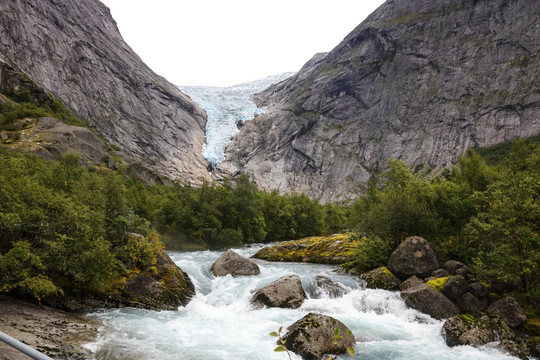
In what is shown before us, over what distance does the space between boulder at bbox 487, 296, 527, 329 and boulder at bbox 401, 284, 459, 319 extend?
6.05 ft

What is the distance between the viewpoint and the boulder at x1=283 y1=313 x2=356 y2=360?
13213mm

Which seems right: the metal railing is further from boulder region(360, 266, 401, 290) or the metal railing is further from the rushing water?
boulder region(360, 266, 401, 290)

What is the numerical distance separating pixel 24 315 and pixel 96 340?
3437 millimetres

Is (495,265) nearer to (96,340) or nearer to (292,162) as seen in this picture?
(96,340)

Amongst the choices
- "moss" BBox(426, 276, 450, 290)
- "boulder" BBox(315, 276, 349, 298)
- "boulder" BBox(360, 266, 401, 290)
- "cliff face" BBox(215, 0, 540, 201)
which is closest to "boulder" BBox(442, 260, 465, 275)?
"moss" BBox(426, 276, 450, 290)

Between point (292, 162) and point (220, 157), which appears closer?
point (292, 162)

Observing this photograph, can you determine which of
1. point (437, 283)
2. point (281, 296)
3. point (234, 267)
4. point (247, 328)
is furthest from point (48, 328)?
point (437, 283)

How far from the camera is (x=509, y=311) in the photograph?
16.3 m

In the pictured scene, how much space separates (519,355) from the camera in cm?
1380

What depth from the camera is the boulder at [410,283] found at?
2075 cm

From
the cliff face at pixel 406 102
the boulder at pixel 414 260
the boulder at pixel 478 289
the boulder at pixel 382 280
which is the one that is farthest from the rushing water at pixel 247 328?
the cliff face at pixel 406 102

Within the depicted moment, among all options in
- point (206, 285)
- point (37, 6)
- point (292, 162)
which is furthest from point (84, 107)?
point (206, 285)

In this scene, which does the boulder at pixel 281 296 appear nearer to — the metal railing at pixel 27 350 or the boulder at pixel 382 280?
the boulder at pixel 382 280

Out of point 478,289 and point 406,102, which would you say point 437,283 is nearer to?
point 478,289
